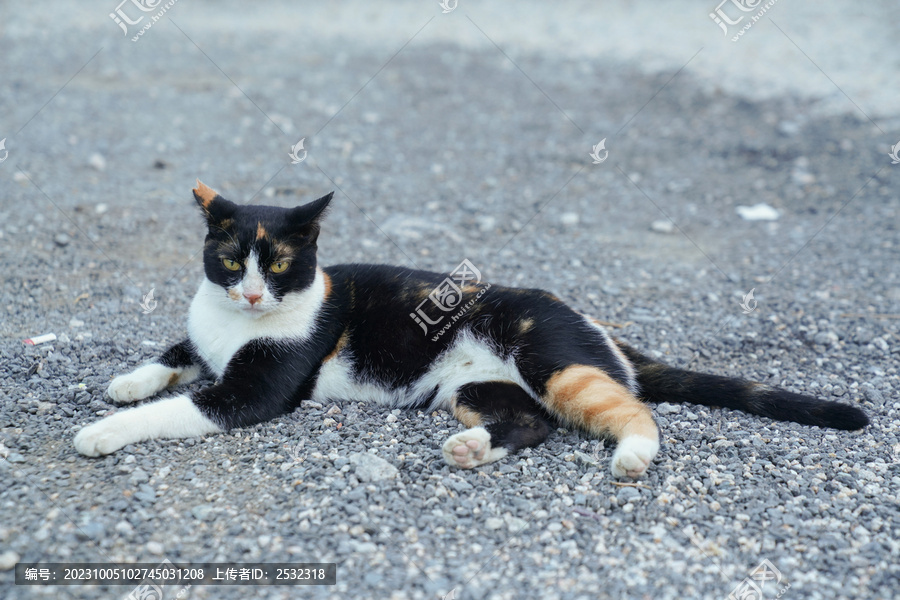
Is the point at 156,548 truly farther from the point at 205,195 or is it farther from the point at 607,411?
the point at 607,411

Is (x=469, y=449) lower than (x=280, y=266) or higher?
lower

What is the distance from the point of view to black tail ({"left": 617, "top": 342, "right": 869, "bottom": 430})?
3.62 m

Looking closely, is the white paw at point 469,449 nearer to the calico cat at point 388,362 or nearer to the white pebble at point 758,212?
the calico cat at point 388,362

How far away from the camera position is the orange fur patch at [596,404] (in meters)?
3.45

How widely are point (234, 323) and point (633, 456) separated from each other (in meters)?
2.18

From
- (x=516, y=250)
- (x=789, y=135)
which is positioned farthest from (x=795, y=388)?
(x=789, y=135)

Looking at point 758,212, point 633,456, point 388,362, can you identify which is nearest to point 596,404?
point 633,456

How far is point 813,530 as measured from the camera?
9.77 feet

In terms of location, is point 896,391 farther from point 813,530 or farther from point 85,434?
point 85,434

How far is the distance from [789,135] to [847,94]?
1.49 m

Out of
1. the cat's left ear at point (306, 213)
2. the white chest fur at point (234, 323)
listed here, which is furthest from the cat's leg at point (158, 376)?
the cat's left ear at point (306, 213)

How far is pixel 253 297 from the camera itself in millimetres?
3568

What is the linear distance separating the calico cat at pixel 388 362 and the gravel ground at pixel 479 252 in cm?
13

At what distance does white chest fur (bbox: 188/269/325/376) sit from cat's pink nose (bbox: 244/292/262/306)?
147 mm
